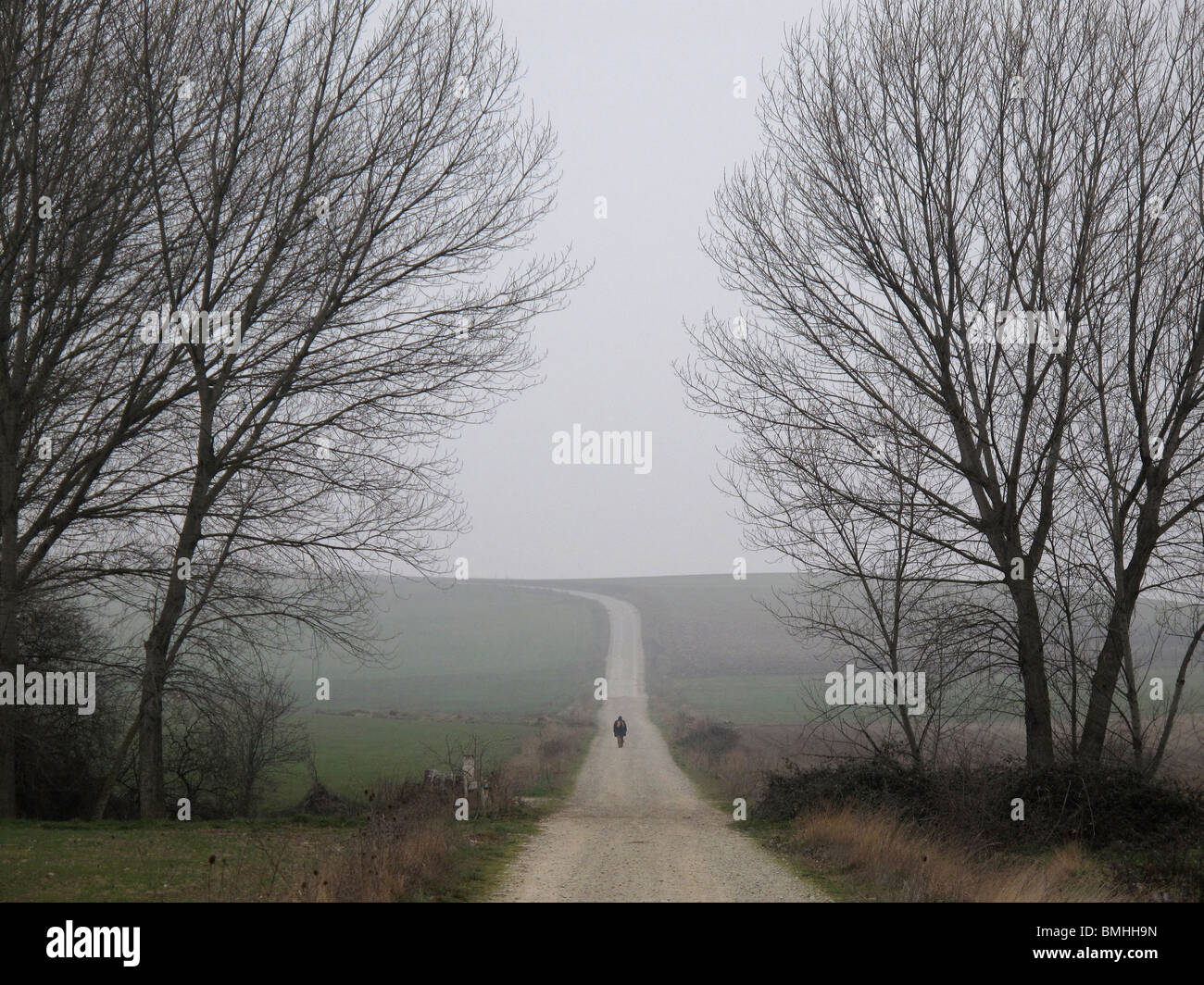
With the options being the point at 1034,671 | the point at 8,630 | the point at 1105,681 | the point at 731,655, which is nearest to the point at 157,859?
the point at 8,630

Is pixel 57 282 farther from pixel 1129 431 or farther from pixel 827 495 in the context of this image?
pixel 1129 431

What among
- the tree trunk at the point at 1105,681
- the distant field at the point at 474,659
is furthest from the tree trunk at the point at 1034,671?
the distant field at the point at 474,659

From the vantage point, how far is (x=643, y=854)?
40.2ft

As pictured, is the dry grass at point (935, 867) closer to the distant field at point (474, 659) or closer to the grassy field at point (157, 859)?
the grassy field at point (157, 859)

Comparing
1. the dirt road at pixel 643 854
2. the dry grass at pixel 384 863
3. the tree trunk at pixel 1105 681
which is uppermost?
the tree trunk at pixel 1105 681

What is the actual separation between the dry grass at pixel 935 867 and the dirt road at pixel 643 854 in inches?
33.8

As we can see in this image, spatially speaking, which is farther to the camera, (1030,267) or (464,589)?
(464,589)

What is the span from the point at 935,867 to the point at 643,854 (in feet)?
12.9

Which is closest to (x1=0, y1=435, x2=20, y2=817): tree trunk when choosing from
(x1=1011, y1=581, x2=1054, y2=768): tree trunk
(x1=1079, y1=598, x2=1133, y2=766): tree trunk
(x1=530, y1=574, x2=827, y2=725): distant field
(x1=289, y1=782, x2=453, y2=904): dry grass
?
(x1=289, y1=782, x2=453, y2=904): dry grass

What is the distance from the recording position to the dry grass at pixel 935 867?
9.05m

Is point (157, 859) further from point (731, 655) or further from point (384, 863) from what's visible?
point (731, 655)

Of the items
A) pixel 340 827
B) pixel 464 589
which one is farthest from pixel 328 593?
pixel 464 589
